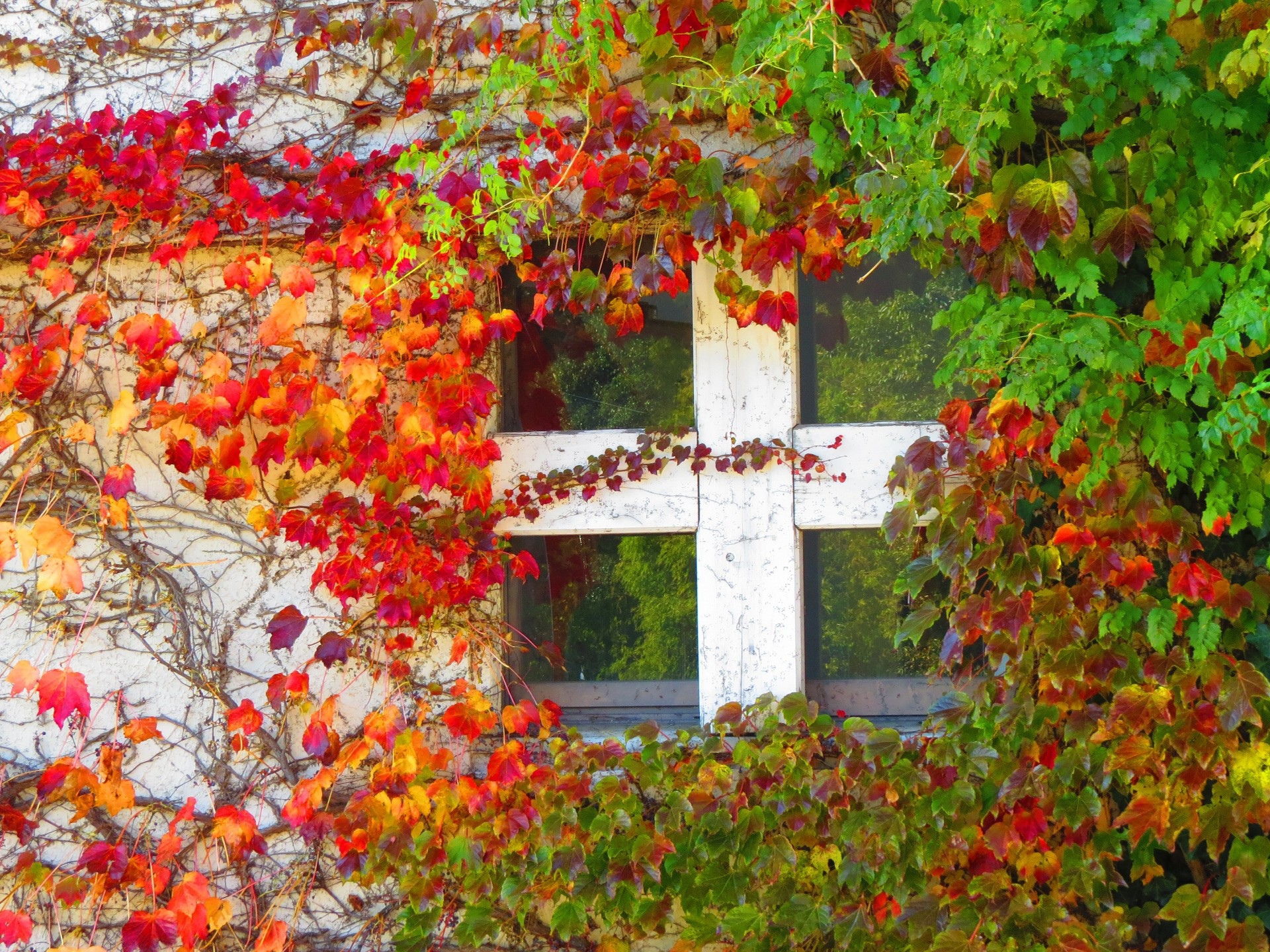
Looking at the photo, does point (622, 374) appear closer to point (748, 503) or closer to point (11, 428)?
point (748, 503)

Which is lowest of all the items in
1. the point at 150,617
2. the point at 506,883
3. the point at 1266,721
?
the point at 506,883

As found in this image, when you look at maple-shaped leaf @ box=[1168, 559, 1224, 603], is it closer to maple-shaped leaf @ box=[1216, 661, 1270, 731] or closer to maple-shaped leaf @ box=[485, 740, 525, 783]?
maple-shaped leaf @ box=[1216, 661, 1270, 731]

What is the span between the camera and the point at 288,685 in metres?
2.47

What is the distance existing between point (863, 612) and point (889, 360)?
2.17 ft

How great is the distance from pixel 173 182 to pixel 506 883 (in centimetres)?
192

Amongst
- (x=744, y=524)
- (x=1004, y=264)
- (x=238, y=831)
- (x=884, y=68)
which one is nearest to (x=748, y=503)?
(x=744, y=524)

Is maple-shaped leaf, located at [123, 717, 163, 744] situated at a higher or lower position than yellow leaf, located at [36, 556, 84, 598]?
lower

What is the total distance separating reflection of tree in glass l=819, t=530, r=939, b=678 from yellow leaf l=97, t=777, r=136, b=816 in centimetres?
179

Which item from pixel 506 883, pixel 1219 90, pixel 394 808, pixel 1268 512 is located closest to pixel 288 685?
pixel 394 808

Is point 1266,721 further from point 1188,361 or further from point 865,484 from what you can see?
point 865,484

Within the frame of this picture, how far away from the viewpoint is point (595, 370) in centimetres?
271

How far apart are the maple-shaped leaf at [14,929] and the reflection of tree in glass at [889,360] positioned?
2279mm

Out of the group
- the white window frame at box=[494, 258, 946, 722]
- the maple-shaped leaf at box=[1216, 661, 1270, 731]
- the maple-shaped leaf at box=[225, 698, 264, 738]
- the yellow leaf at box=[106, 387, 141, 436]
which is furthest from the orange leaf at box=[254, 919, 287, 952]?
the maple-shaped leaf at box=[1216, 661, 1270, 731]

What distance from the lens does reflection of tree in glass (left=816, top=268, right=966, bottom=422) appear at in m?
2.61
